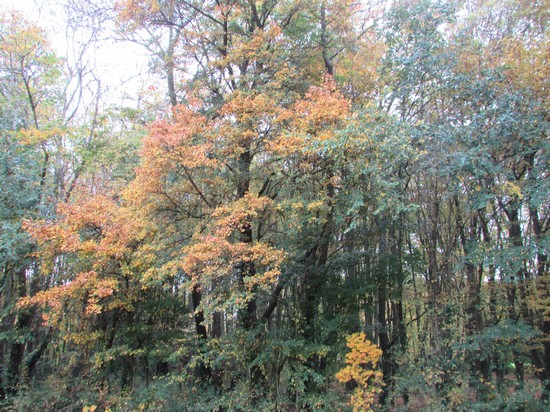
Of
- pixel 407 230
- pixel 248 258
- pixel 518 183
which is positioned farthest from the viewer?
pixel 407 230

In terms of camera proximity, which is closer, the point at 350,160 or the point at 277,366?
the point at 350,160

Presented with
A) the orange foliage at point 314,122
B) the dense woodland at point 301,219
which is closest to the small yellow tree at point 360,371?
the dense woodland at point 301,219

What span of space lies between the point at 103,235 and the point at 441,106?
23.7 ft

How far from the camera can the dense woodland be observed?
5594 millimetres

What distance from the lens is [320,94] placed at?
20.5 feet

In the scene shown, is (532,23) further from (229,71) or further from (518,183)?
(229,71)

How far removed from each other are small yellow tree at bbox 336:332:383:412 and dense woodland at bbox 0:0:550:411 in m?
0.04

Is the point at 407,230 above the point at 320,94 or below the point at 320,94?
below

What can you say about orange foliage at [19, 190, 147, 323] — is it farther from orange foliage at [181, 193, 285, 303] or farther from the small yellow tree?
the small yellow tree

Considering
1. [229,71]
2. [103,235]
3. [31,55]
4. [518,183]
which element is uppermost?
[31,55]

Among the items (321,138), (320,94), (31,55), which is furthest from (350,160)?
(31,55)

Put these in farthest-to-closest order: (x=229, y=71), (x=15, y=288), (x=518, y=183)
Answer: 1. (x=15, y=288)
2. (x=229, y=71)
3. (x=518, y=183)

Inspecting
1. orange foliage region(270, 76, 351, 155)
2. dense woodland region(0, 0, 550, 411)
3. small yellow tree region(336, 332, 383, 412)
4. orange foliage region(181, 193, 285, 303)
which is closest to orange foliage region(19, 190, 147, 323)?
dense woodland region(0, 0, 550, 411)

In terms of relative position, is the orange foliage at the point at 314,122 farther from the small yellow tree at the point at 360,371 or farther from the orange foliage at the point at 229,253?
the small yellow tree at the point at 360,371
